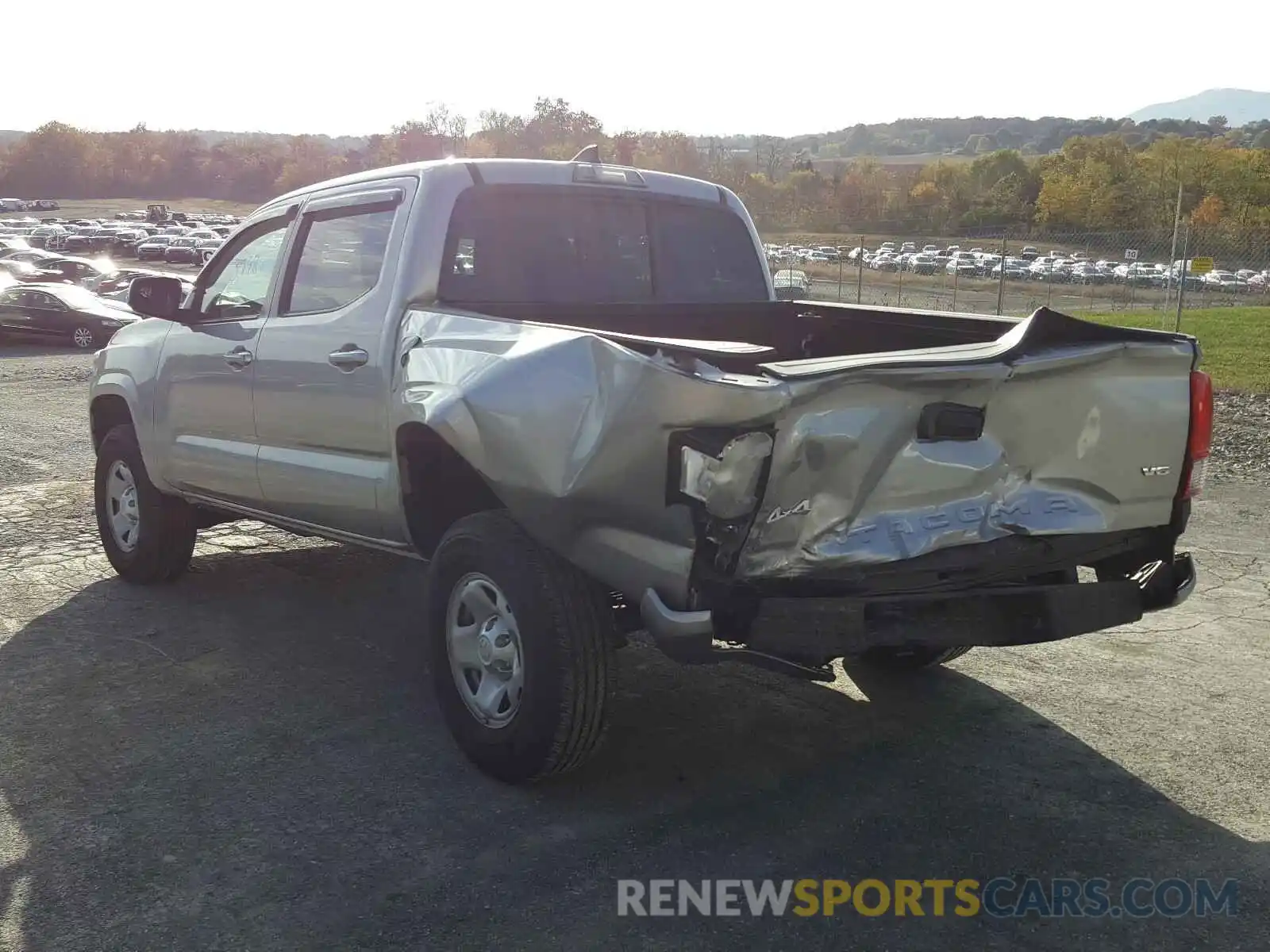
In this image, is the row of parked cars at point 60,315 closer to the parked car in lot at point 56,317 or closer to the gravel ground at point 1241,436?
the parked car in lot at point 56,317

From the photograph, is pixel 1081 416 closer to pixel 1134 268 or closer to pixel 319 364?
pixel 319 364

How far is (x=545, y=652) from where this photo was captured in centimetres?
370

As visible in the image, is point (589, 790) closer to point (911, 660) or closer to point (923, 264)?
point (911, 660)

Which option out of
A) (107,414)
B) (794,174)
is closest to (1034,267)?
(107,414)

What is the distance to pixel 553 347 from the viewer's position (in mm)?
3658

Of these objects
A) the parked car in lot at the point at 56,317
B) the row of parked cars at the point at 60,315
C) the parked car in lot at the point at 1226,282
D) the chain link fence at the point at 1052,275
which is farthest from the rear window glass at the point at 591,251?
the parked car in lot at the point at 1226,282

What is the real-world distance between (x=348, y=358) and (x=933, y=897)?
2907mm

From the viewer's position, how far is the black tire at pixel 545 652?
Result: 12.1ft

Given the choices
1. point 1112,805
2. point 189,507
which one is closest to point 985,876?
point 1112,805

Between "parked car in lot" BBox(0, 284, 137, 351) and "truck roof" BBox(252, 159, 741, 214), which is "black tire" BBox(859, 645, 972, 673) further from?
"parked car in lot" BBox(0, 284, 137, 351)

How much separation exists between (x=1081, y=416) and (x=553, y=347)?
1.62m

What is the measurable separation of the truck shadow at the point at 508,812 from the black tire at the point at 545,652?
0.19m

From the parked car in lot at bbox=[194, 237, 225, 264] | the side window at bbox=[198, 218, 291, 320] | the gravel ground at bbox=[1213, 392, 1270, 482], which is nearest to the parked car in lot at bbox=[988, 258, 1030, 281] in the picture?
the parked car in lot at bbox=[194, 237, 225, 264]

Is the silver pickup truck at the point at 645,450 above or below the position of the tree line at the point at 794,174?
below
